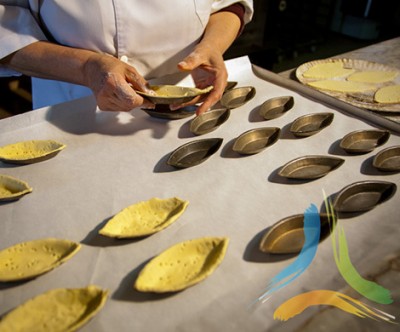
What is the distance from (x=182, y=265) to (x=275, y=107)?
2.23 ft

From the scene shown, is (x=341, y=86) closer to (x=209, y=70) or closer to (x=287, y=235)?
(x=209, y=70)

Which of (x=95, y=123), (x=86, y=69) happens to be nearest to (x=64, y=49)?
(x=86, y=69)

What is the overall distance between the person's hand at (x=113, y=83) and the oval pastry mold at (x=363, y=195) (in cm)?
53

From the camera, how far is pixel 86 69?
979 millimetres

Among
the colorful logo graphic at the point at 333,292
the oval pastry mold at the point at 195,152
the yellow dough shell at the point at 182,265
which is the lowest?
the yellow dough shell at the point at 182,265

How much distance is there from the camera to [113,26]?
1026 mm

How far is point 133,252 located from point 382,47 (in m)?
1.53

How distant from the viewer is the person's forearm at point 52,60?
100 centimetres

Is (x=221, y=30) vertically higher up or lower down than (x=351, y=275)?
higher up

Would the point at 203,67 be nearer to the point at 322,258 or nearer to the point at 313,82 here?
the point at 313,82

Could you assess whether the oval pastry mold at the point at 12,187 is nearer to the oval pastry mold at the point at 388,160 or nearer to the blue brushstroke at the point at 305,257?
the blue brushstroke at the point at 305,257

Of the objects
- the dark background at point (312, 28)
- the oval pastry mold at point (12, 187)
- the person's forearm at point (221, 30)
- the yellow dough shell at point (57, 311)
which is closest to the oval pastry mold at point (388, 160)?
the person's forearm at point (221, 30)

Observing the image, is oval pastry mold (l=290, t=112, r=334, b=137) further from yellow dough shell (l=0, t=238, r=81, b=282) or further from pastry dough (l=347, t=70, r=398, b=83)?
yellow dough shell (l=0, t=238, r=81, b=282)

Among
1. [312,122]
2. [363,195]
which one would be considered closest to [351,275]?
[363,195]
